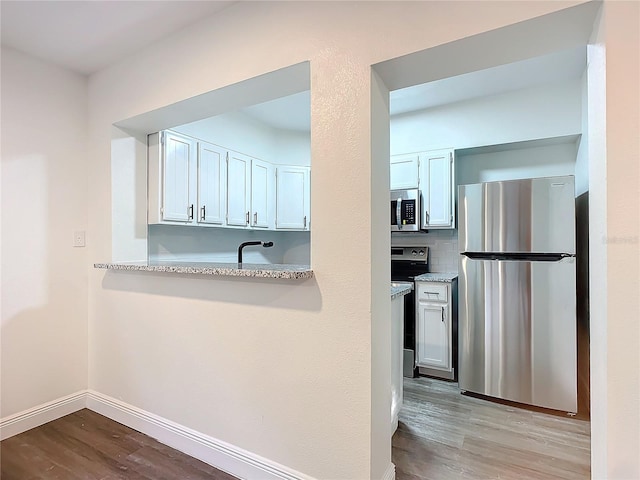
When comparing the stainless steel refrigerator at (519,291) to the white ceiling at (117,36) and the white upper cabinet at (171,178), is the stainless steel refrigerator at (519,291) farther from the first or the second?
the white upper cabinet at (171,178)

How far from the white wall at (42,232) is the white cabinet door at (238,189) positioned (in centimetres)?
117

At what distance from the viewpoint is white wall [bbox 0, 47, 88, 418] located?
7.13 feet

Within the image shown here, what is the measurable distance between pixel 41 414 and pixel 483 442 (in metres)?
2.95

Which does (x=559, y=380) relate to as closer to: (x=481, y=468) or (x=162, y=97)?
(x=481, y=468)

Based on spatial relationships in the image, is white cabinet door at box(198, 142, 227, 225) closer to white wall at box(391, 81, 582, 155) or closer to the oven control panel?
white wall at box(391, 81, 582, 155)

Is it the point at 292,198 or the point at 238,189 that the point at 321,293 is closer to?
the point at 238,189

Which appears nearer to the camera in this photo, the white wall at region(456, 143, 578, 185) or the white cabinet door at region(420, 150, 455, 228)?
the white wall at region(456, 143, 578, 185)

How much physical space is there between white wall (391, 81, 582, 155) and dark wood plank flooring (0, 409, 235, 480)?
3.20m

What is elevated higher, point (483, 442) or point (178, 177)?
point (178, 177)

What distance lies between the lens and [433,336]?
3.05 meters

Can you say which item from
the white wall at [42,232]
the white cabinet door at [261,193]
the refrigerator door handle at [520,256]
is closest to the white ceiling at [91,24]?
the white wall at [42,232]

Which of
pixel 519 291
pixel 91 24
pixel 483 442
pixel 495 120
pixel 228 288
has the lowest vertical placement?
pixel 483 442

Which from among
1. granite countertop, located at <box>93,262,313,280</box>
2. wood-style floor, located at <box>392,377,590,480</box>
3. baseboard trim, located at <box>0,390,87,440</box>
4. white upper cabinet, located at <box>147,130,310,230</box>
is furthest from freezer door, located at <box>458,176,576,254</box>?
baseboard trim, located at <box>0,390,87,440</box>

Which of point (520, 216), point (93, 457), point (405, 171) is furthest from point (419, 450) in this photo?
point (405, 171)
